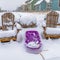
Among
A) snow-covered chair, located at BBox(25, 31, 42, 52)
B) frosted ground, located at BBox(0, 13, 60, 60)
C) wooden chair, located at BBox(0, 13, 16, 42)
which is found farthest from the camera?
wooden chair, located at BBox(0, 13, 16, 42)

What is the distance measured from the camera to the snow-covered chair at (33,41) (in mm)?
6664

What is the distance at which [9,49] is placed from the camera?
6.79 meters

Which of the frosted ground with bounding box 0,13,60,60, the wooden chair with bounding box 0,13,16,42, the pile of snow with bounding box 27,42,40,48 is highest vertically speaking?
the wooden chair with bounding box 0,13,16,42

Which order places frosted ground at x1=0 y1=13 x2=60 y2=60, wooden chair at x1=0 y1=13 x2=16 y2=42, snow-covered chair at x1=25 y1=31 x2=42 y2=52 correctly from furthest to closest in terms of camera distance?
wooden chair at x1=0 y1=13 x2=16 y2=42, snow-covered chair at x1=25 y1=31 x2=42 y2=52, frosted ground at x1=0 y1=13 x2=60 y2=60

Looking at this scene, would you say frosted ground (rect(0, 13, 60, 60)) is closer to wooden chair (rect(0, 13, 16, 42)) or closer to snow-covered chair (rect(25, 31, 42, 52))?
snow-covered chair (rect(25, 31, 42, 52))

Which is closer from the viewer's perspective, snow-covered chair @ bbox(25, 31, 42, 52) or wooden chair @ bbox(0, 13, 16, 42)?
snow-covered chair @ bbox(25, 31, 42, 52)

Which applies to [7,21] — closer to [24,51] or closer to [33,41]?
[33,41]

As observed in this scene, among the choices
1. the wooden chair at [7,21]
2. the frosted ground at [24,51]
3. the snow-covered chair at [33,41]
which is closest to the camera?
the frosted ground at [24,51]

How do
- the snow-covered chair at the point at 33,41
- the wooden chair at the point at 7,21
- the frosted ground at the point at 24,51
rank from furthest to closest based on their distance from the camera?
the wooden chair at the point at 7,21 → the snow-covered chair at the point at 33,41 → the frosted ground at the point at 24,51

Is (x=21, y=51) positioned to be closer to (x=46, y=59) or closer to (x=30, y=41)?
(x=30, y=41)

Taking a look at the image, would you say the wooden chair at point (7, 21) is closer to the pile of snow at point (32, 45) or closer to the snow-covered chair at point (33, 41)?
the snow-covered chair at point (33, 41)

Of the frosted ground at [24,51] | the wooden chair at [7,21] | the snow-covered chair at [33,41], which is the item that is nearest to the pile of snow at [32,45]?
the snow-covered chair at [33,41]

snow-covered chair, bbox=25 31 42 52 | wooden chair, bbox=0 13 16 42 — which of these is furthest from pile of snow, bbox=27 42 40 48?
wooden chair, bbox=0 13 16 42

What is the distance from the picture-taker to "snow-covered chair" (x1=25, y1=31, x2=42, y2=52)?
6.66m
